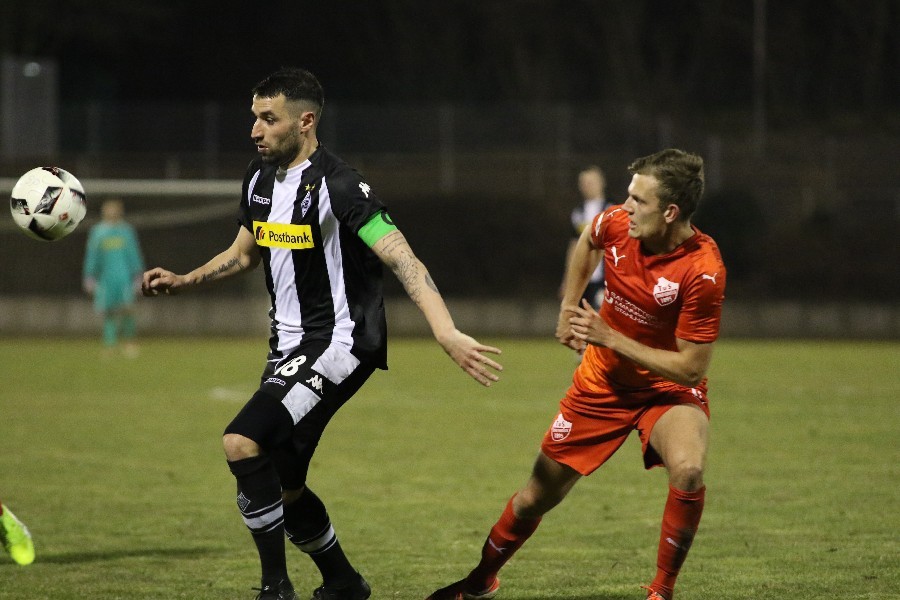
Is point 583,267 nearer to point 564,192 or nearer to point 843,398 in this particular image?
point 843,398

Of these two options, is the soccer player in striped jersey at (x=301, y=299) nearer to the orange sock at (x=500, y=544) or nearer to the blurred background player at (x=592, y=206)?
the orange sock at (x=500, y=544)

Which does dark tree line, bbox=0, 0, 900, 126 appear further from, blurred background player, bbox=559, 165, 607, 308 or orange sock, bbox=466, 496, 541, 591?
orange sock, bbox=466, 496, 541, 591

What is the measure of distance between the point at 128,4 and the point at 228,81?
11.8 feet

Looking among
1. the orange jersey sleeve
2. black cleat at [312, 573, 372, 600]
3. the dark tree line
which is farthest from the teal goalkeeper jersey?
the dark tree line

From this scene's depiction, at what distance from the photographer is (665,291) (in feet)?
17.9

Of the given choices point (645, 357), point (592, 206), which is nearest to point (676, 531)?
point (645, 357)

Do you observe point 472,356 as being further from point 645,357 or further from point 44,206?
point 44,206

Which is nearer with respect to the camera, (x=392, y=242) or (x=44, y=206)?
(x=392, y=242)

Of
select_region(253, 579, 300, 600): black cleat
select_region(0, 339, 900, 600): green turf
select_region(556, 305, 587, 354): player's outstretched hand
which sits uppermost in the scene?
select_region(556, 305, 587, 354): player's outstretched hand

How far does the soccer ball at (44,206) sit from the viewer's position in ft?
20.0

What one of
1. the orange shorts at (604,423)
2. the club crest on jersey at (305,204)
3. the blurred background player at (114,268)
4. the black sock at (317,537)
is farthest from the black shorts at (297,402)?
the blurred background player at (114,268)

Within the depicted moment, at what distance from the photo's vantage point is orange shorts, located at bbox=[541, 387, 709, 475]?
5598 millimetres

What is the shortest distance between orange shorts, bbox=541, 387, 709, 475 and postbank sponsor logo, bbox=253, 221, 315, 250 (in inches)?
49.8

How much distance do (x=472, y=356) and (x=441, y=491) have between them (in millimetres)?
4131
